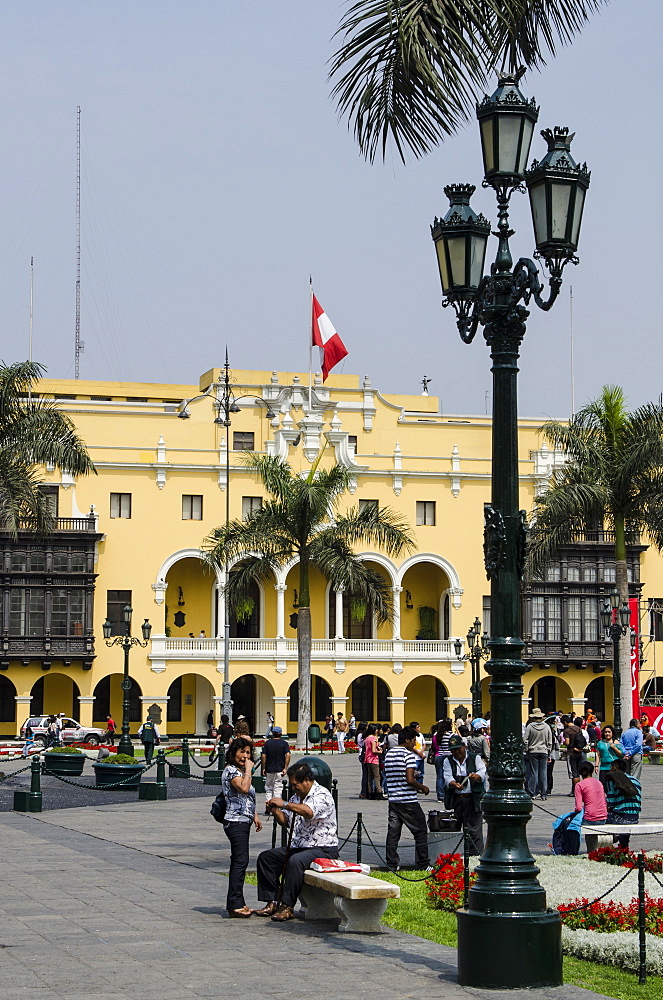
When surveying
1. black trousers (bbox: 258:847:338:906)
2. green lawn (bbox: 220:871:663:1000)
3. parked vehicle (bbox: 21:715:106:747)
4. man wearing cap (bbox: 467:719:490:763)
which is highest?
man wearing cap (bbox: 467:719:490:763)

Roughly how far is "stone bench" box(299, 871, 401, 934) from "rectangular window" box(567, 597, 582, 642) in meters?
48.0

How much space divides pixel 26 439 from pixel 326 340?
23413 mm

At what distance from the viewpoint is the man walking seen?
1484 cm

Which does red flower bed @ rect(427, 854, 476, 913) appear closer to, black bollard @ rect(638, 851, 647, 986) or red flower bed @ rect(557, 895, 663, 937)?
red flower bed @ rect(557, 895, 663, 937)

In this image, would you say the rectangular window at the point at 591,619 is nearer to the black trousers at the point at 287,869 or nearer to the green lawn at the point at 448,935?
the green lawn at the point at 448,935

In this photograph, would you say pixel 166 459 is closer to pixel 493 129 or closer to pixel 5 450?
pixel 5 450

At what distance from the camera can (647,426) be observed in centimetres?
3831

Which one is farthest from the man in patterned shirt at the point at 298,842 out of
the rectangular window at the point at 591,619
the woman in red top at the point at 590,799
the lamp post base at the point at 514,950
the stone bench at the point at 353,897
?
the rectangular window at the point at 591,619

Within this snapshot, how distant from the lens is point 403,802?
1484cm

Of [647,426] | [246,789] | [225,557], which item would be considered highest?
[647,426]

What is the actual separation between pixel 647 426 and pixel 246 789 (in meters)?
28.3

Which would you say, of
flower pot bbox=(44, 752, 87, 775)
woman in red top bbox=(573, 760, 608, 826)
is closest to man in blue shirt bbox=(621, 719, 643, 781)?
woman in red top bbox=(573, 760, 608, 826)

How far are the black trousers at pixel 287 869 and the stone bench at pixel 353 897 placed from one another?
0.30ft

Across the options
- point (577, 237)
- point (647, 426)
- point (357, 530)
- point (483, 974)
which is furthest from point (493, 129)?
point (357, 530)
